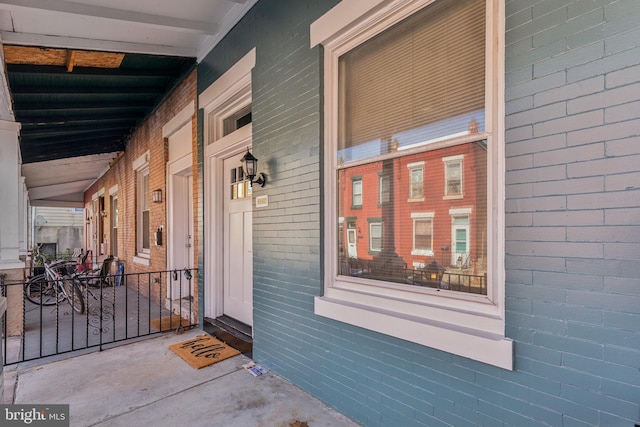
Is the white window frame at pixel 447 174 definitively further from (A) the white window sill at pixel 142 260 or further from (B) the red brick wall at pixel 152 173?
(A) the white window sill at pixel 142 260

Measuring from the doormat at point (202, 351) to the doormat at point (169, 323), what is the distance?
2.14ft

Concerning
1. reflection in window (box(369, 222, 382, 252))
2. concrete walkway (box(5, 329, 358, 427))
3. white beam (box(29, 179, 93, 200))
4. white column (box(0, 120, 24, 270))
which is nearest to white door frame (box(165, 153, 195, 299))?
white column (box(0, 120, 24, 270))

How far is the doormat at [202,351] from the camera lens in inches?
134

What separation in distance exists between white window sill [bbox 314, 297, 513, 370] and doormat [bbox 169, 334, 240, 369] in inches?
62.4

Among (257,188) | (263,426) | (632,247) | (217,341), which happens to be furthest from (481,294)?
(217,341)

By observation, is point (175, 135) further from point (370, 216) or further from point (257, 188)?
point (370, 216)

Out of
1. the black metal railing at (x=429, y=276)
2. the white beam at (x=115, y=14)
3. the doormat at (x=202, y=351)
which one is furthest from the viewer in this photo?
the doormat at (x=202, y=351)

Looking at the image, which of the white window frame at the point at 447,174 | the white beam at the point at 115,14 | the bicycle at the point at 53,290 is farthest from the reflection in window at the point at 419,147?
the bicycle at the point at 53,290

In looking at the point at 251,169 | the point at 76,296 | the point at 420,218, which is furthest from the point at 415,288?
the point at 76,296

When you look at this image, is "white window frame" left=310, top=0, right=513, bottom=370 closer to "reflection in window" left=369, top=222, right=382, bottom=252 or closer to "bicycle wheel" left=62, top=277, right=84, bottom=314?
"reflection in window" left=369, top=222, right=382, bottom=252

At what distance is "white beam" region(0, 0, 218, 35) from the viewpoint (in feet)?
10.1

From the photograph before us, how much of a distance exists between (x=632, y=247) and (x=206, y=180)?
13.8 ft

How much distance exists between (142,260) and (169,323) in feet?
8.86

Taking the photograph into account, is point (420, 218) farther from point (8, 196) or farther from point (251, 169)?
point (8, 196)
